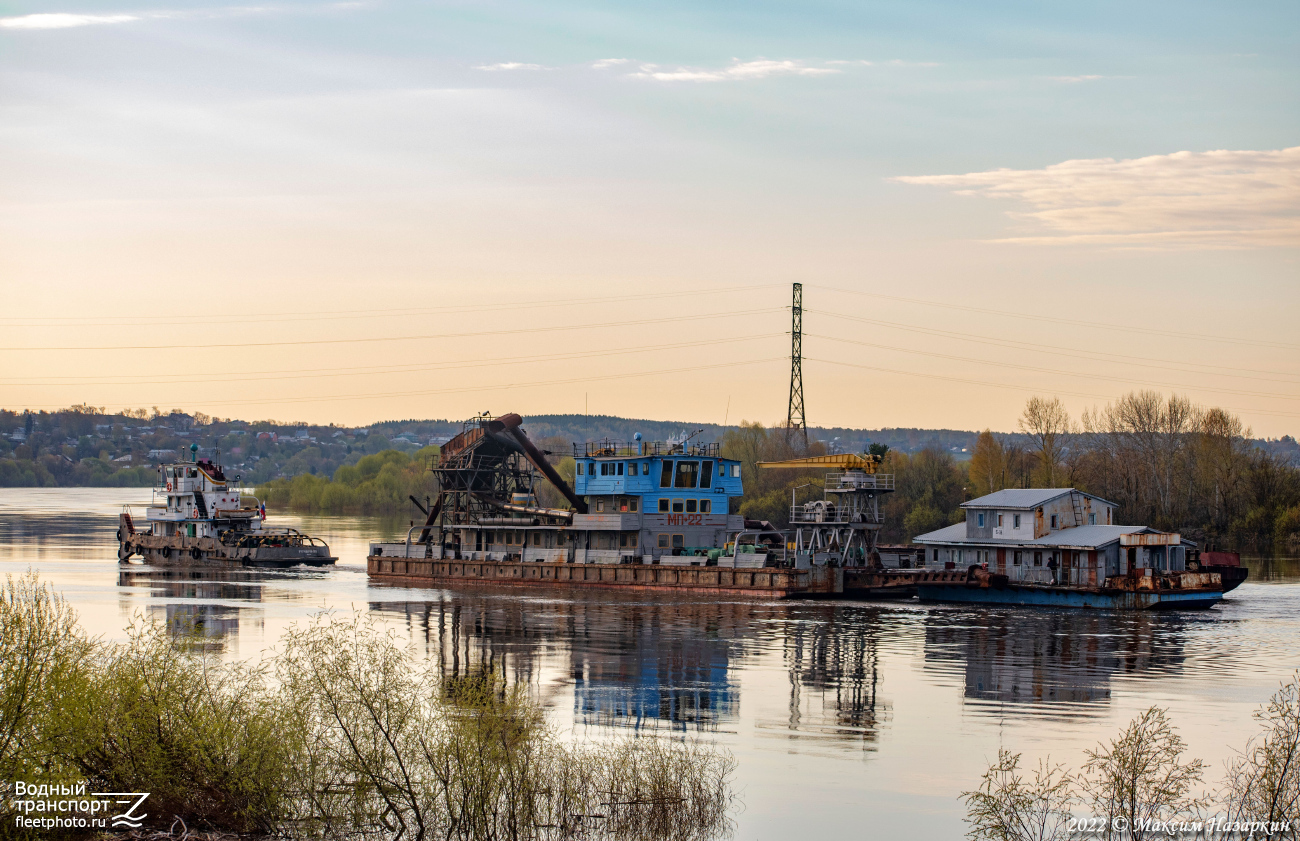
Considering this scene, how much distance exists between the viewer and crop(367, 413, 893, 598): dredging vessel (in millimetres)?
62688

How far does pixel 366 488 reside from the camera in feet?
567

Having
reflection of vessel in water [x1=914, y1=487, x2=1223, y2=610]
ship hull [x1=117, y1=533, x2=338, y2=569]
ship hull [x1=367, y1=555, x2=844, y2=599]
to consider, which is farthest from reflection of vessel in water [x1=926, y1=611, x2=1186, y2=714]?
ship hull [x1=117, y1=533, x2=338, y2=569]

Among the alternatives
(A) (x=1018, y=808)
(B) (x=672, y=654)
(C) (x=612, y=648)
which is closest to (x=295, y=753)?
(A) (x=1018, y=808)

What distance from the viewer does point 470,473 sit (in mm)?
75500

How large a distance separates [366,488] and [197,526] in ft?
283

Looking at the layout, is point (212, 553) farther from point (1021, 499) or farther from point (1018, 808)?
point (1018, 808)

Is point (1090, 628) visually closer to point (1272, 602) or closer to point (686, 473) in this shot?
point (1272, 602)

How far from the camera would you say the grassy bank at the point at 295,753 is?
18.6 m

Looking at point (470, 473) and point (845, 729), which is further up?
point (470, 473)

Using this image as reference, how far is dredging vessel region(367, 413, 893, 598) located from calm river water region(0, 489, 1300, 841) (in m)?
2.53

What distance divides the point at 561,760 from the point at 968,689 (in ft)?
59.0

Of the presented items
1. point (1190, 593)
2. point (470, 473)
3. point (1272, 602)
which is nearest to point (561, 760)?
point (1190, 593)

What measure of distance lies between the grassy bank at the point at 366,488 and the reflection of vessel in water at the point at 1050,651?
111 m

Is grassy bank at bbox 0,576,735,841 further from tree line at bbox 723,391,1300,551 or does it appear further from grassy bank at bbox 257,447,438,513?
grassy bank at bbox 257,447,438,513
